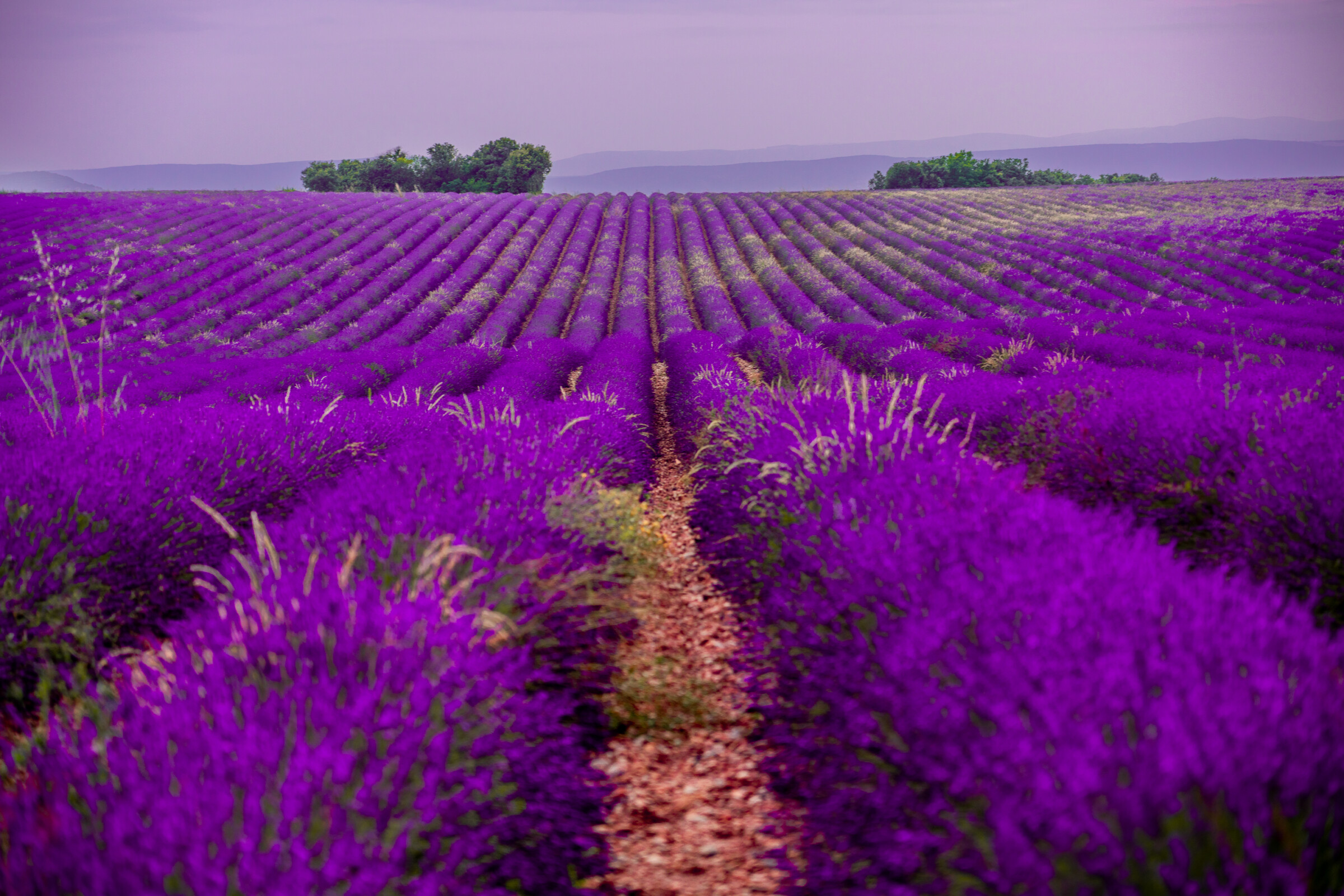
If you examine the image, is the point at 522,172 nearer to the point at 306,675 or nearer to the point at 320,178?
the point at 320,178

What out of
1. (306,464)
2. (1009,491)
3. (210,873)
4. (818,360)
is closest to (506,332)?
(818,360)

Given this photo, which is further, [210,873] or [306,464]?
[306,464]

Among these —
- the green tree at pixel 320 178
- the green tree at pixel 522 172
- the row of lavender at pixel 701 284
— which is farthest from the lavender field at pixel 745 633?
the green tree at pixel 320 178

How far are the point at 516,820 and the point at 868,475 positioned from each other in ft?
7.30

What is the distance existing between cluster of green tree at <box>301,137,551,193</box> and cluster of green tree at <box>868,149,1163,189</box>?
2494 cm

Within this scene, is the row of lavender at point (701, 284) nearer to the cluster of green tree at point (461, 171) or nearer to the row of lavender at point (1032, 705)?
the row of lavender at point (1032, 705)

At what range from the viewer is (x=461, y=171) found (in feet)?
175

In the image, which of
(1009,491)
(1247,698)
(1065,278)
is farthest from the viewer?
(1065,278)

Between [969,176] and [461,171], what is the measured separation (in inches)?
1457

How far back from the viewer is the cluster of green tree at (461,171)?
169 feet

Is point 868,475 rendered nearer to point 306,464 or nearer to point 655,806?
point 655,806

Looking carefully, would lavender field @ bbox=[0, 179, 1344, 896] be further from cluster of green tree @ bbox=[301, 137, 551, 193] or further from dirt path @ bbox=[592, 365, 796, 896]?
cluster of green tree @ bbox=[301, 137, 551, 193]

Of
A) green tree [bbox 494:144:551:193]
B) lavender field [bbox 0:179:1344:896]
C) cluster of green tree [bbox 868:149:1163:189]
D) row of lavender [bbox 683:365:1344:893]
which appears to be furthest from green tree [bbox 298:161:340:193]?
row of lavender [bbox 683:365:1344:893]

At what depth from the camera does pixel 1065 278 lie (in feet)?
66.5
